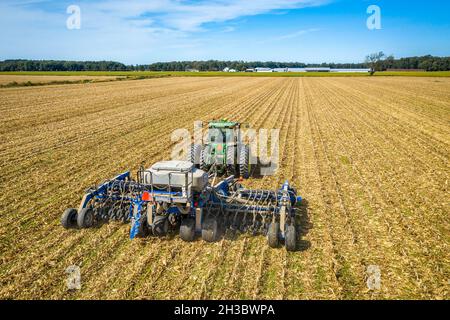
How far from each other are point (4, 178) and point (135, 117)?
12.6m

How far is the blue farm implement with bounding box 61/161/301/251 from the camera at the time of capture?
6969 millimetres

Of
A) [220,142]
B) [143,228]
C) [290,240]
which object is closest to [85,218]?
[143,228]

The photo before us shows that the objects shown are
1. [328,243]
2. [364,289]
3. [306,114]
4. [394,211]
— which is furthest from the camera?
[306,114]

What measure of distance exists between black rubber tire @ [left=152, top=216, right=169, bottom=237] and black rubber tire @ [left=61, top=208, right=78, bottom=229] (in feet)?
6.65

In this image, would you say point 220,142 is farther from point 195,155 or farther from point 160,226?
point 160,226

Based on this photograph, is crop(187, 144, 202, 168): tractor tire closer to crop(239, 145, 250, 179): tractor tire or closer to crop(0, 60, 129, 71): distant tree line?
crop(239, 145, 250, 179): tractor tire

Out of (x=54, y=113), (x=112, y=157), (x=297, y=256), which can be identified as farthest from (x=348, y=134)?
(x=54, y=113)

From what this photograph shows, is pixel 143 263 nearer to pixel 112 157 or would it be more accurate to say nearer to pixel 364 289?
pixel 364 289

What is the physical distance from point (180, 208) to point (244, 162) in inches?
165

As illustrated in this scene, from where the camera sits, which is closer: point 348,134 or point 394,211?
point 394,211

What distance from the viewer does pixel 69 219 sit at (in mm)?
7809

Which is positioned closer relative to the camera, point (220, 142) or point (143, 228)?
point (143, 228)

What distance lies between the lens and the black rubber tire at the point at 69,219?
7.78m

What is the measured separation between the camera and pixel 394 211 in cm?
902
